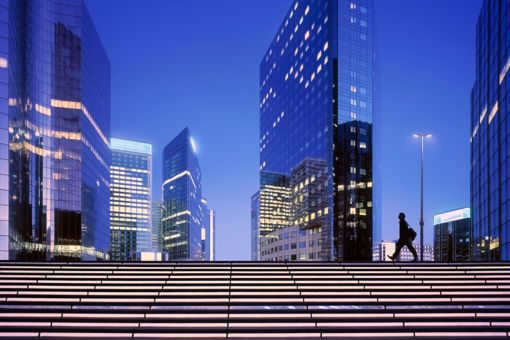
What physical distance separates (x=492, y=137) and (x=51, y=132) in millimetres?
61670

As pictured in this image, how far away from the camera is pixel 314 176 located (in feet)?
391

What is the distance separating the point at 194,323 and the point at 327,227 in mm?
104016

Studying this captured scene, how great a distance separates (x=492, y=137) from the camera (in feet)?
132

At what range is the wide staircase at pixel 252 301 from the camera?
9.05 metres

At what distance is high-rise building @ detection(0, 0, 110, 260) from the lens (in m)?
48.3

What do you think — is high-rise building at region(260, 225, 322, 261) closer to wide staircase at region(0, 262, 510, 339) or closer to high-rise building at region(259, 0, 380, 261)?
high-rise building at region(259, 0, 380, 261)

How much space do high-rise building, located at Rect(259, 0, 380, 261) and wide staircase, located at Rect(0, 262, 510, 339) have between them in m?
98.0

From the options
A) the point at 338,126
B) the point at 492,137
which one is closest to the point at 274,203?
the point at 338,126

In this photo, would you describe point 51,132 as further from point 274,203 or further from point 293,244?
point 274,203

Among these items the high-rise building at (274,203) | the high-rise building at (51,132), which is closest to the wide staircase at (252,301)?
the high-rise building at (51,132)

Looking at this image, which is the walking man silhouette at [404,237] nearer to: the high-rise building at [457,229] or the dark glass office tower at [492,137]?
the dark glass office tower at [492,137]

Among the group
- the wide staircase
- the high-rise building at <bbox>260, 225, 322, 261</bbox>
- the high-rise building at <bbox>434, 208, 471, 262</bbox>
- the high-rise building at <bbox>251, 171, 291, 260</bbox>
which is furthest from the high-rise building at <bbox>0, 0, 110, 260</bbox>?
the high-rise building at <bbox>434, 208, 471, 262</bbox>

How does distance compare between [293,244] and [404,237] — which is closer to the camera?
[404,237]

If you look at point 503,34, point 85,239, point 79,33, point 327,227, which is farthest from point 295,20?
point 503,34
